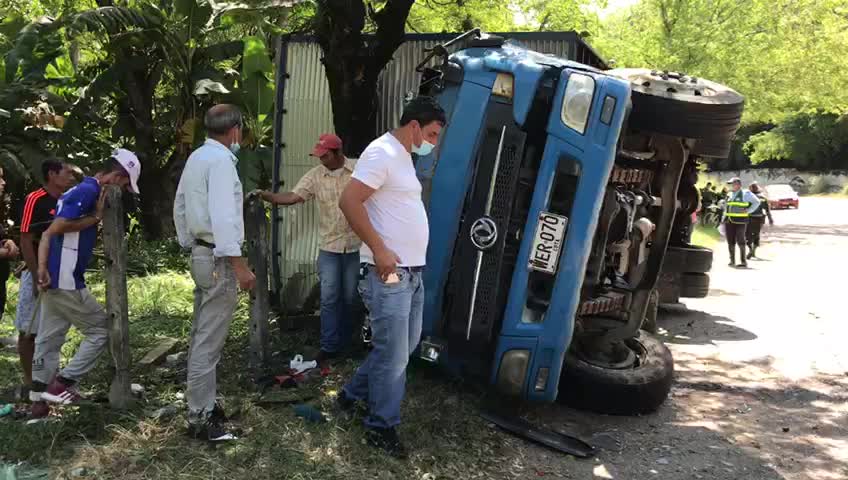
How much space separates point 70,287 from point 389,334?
6.36ft

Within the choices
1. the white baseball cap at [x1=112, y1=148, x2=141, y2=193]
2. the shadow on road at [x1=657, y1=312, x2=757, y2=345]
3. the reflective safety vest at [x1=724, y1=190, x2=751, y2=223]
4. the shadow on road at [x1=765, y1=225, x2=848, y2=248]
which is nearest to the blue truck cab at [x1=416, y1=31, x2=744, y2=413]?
the white baseball cap at [x1=112, y1=148, x2=141, y2=193]

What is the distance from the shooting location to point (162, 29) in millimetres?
11039

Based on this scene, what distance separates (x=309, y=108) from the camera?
6844mm

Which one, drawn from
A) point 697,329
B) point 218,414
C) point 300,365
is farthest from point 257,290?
point 697,329

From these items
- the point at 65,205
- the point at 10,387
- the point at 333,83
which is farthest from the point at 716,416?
the point at 10,387

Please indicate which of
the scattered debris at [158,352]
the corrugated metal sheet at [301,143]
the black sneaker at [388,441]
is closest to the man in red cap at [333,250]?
the corrugated metal sheet at [301,143]

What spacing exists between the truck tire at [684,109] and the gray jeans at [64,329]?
3.87 metres

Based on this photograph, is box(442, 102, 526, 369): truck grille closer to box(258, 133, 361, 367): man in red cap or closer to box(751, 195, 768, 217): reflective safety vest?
box(258, 133, 361, 367): man in red cap

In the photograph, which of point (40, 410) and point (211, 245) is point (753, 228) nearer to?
point (211, 245)

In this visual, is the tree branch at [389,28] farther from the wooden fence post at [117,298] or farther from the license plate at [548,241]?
the wooden fence post at [117,298]

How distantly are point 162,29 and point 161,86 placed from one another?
2342 mm

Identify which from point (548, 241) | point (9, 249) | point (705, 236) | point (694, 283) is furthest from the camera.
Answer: point (705, 236)

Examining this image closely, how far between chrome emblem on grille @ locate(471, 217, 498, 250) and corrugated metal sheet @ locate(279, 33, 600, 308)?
7.47 ft

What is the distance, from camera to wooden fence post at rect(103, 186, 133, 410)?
4332 millimetres
